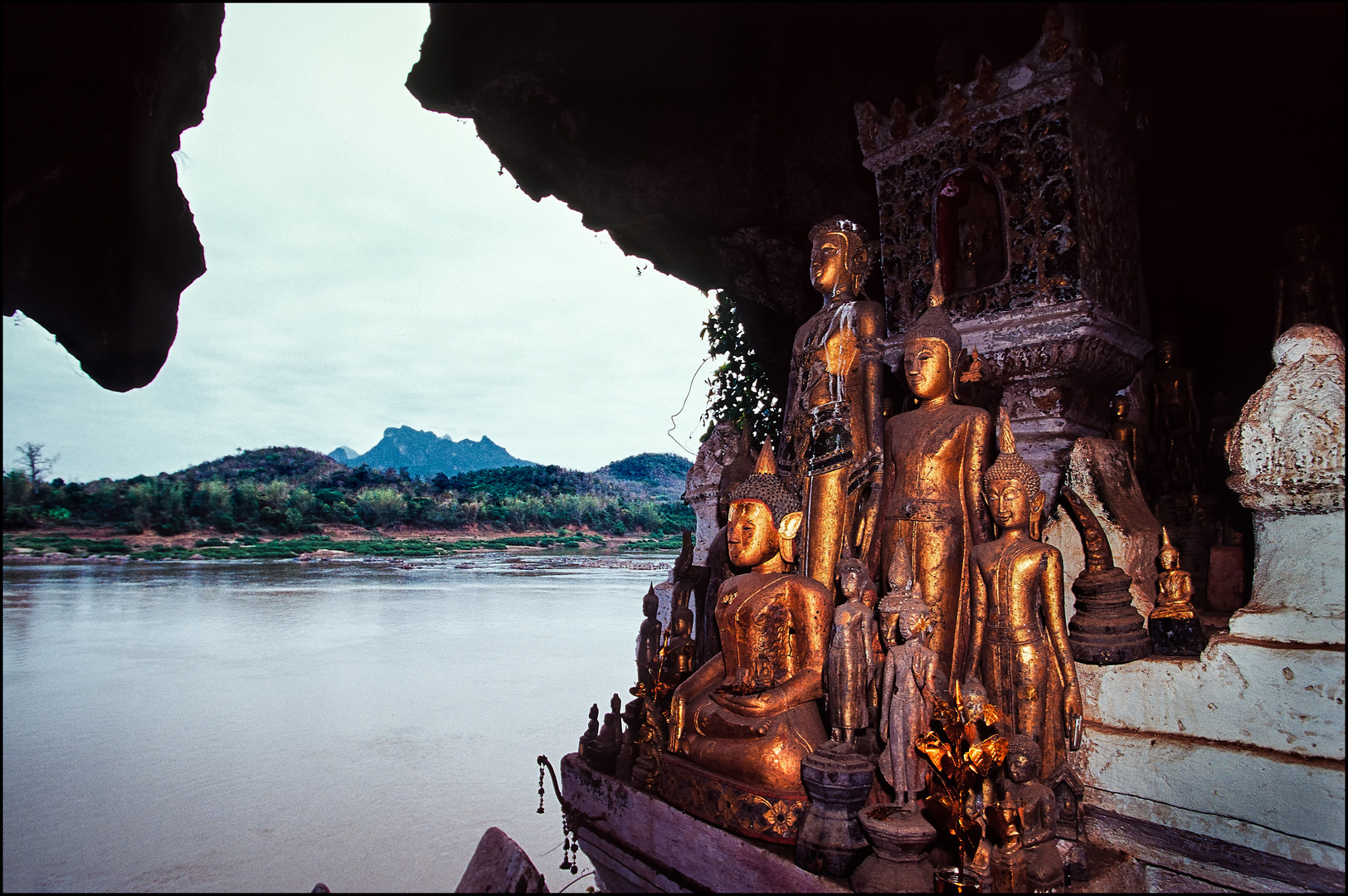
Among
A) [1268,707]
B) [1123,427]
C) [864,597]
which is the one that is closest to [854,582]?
[864,597]

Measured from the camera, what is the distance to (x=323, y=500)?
8.64 metres

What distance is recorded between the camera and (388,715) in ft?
19.2

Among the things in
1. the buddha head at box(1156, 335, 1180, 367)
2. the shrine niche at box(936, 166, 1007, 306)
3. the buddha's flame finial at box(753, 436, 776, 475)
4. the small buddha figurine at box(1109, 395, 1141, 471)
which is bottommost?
the buddha's flame finial at box(753, 436, 776, 475)

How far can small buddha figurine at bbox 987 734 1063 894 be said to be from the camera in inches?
86.4

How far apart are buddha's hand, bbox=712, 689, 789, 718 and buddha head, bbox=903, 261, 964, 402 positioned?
5.11 ft

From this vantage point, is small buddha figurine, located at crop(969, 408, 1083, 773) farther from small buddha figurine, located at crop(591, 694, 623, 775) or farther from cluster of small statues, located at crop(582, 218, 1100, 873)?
small buddha figurine, located at crop(591, 694, 623, 775)

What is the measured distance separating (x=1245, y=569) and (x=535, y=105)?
20.5 feet

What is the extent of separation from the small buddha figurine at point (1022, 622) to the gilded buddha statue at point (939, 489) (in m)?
0.19

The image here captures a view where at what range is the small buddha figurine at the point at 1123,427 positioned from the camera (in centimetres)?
523

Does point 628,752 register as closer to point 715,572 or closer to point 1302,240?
point 715,572

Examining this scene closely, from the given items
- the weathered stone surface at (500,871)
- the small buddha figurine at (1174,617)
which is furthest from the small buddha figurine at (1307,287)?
the weathered stone surface at (500,871)

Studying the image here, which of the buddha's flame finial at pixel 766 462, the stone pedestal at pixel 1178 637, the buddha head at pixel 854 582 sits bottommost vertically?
the stone pedestal at pixel 1178 637

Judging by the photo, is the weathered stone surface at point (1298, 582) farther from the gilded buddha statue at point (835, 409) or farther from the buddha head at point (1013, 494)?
the gilded buddha statue at point (835, 409)

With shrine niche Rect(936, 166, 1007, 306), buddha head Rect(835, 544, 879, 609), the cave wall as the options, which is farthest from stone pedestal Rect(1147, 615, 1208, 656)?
the cave wall
